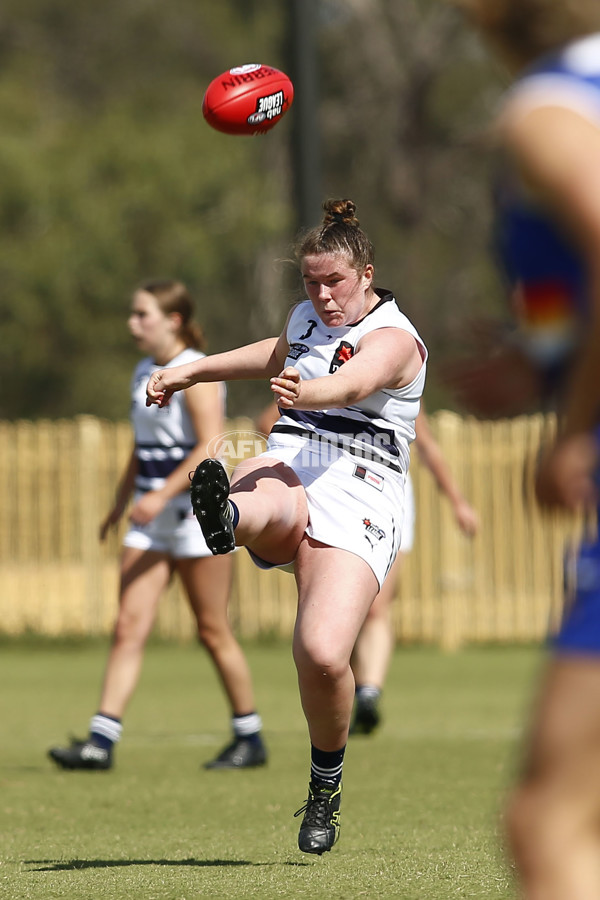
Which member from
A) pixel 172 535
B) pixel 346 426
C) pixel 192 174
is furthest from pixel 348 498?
pixel 192 174

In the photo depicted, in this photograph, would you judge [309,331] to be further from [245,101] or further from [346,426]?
[245,101]

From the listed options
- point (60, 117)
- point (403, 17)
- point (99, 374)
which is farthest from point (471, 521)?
point (403, 17)

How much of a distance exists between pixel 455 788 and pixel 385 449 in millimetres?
2349

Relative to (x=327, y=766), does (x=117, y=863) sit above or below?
below

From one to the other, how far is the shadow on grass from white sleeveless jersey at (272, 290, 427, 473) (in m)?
1.42

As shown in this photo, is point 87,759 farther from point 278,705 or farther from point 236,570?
point 236,570

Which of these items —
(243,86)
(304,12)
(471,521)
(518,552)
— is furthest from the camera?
(518,552)

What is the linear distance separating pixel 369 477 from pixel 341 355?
417 mm

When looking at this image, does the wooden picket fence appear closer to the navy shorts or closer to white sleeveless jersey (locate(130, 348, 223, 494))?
white sleeveless jersey (locate(130, 348, 223, 494))

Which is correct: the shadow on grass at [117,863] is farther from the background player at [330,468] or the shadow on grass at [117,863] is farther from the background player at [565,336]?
the background player at [565,336]

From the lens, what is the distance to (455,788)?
687cm

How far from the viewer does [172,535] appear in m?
7.68

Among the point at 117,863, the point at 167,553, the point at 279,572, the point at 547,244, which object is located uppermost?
the point at 547,244

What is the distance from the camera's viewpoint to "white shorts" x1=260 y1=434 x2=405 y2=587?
4969 mm
